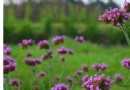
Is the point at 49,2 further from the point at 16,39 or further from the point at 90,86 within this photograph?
the point at 90,86

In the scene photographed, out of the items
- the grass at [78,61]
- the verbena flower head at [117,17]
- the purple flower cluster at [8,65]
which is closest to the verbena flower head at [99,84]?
the verbena flower head at [117,17]

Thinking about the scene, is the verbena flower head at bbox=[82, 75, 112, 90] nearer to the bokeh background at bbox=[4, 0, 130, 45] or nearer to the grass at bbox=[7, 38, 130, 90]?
the grass at bbox=[7, 38, 130, 90]

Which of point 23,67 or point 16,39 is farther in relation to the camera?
point 16,39

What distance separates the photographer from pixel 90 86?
3.65 feet

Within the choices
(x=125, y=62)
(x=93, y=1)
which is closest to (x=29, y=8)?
(x=93, y=1)

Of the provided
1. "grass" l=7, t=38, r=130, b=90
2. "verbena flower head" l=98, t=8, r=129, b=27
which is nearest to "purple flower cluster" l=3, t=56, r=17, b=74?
"grass" l=7, t=38, r=130, b=90

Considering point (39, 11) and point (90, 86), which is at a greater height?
point (90, 86)

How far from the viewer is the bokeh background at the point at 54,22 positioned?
6.34 m

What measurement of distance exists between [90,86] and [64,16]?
19.3 feet

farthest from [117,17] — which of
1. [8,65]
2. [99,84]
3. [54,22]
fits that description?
[54,22]

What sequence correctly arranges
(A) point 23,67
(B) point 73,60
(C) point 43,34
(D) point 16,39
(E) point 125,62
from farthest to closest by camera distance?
(C) point 43,34, (D) point 16,39, (B) point 73,60, (A) point 23,67, (E) point 125,62

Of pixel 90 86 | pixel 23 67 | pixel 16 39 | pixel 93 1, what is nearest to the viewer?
pixel 90 86

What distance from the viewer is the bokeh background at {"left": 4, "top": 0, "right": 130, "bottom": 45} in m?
6.34

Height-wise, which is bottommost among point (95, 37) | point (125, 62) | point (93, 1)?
point (95, 37)
